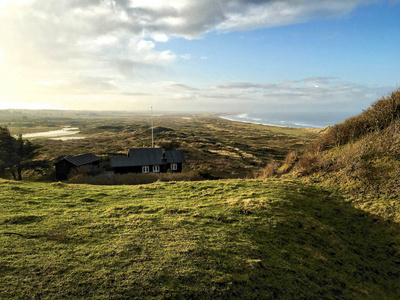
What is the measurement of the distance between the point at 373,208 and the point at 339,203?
1.54 meters

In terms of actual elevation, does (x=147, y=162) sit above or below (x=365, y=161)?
below

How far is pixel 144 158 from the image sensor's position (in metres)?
37.6

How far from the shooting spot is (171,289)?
4.87 m

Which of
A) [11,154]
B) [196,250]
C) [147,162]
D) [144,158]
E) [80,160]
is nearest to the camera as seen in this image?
[196,250]

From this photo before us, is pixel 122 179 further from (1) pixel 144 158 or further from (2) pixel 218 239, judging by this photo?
(2) pixel 218 239

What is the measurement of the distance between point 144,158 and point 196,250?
108 feet

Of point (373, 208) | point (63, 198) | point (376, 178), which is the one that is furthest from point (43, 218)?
point (376, 178)

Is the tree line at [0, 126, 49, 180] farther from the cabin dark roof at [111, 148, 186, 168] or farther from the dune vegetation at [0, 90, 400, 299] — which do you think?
the dune vegetation at [0, 90, 400, 299]

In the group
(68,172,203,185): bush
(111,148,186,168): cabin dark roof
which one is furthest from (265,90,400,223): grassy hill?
(111,148,186,168): cabin dark roof

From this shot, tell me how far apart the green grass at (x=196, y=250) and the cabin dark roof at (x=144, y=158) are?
80.4ft

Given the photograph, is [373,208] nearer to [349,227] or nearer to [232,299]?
[349,227]

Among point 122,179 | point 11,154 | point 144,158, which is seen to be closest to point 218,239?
point 122,179

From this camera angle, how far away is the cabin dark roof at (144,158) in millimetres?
36062

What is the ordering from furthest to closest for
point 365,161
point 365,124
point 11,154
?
1. point 11,154
2. point 365,124
3. point 365,161
